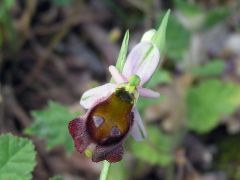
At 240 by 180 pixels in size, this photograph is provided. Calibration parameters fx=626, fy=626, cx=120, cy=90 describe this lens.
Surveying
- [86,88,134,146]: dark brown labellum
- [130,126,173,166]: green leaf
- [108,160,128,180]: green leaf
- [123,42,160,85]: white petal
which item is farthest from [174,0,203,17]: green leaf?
[86,88,134,146]: dark brown labellum

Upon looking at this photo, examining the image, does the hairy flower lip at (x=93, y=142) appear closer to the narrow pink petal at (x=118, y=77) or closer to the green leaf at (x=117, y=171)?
the narrow pink petal at (x=118, y=77)

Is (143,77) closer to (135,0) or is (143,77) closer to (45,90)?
(45,90)

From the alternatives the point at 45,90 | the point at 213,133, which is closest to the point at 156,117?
the point at 213,133

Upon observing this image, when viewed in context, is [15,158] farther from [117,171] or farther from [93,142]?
[117,171]

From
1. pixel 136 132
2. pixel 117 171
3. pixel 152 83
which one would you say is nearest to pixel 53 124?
pixel 152 83

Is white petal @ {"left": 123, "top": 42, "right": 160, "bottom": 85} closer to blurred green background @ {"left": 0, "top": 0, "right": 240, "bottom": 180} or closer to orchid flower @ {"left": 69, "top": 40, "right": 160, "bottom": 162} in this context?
orchid flower @ {"left": 69, "top": 40, "right": 160, "bottom": 162}

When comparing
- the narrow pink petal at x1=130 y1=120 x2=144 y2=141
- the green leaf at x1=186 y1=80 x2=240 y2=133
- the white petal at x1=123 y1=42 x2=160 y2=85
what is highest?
the white petal at x1=123 y1=42 x2=160 y2=85
